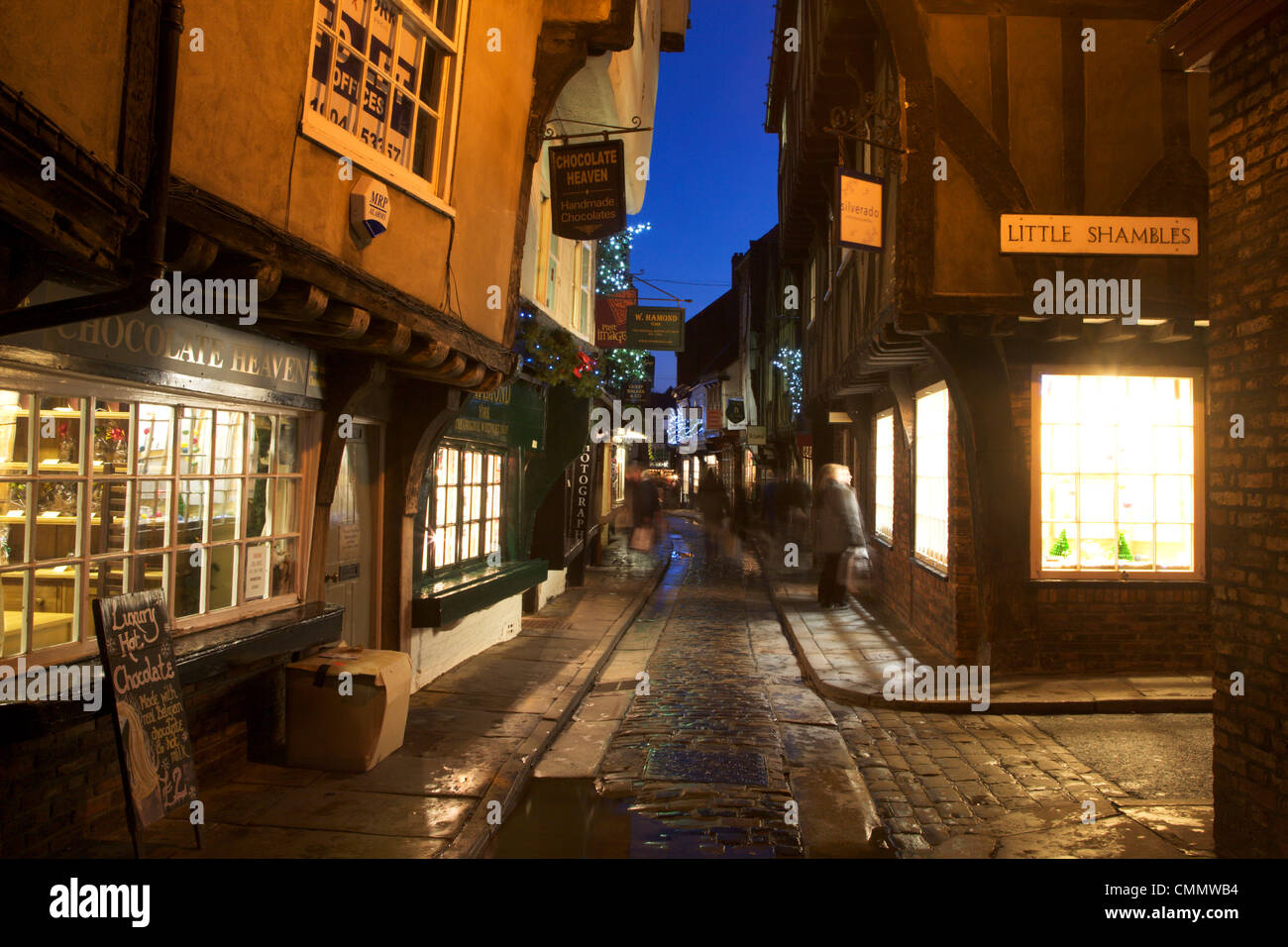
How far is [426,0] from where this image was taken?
6.25 m

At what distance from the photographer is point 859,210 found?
8.62 meters

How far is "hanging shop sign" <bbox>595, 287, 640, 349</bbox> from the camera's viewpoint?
50.5 ft

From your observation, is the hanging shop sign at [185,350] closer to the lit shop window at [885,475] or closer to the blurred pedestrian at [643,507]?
the lit shop window at [885,475]

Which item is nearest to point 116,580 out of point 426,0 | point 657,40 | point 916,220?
point 426,0

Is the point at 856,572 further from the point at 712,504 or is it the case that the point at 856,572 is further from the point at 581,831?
the point at 712,504

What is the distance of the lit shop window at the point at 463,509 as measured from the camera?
8.75 m

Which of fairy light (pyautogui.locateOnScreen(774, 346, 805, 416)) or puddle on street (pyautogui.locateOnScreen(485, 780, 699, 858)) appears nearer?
puddle on street (pyautogui.locateOnScreen(485, 780, 699, 858))

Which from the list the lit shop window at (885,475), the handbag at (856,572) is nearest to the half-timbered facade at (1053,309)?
the handbag at (856,572)

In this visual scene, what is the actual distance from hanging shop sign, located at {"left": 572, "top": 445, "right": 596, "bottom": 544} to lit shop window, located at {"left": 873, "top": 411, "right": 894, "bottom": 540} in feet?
16.2

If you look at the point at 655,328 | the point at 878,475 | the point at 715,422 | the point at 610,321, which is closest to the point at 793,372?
the point at 655,328

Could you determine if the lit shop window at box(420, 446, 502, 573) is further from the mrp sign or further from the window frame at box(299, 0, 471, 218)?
the mrp sign

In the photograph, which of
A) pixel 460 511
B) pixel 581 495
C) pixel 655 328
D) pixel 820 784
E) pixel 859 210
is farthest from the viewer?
pixel 655 328

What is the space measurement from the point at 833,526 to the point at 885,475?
175 centimetres

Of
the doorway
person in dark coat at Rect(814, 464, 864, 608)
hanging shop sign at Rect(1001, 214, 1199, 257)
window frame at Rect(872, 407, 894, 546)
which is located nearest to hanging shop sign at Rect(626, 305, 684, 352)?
window frame at Rect(872, 407, 894, 546)
